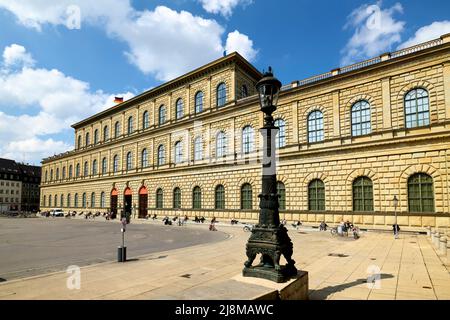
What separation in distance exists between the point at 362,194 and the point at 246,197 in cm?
1173

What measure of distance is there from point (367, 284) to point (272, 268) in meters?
3.57

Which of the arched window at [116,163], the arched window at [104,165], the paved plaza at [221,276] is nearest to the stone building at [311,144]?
the arched window at [116,163]

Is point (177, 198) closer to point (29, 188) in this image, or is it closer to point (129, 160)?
point (129, 160)

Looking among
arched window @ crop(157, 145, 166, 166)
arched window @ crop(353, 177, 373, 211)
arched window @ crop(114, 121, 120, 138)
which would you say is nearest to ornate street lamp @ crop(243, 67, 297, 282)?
arched window @ crop(353, 177, 373, 211)

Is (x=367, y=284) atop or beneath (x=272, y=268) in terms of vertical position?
beneath

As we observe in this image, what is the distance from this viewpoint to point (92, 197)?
181 ft

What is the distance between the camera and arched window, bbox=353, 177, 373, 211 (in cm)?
2339

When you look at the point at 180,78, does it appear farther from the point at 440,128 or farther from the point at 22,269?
the point at 22,269

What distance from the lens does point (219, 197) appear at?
3369 cm

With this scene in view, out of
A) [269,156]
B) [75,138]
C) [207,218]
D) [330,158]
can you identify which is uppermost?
[75,138]

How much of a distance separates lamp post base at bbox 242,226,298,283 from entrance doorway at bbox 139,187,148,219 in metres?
39.3

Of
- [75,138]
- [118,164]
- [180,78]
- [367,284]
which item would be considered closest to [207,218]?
[180,78]

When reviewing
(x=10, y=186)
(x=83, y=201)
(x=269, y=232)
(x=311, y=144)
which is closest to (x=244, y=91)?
(x=311, y=144)

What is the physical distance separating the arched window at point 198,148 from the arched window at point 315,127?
45.9 ft
